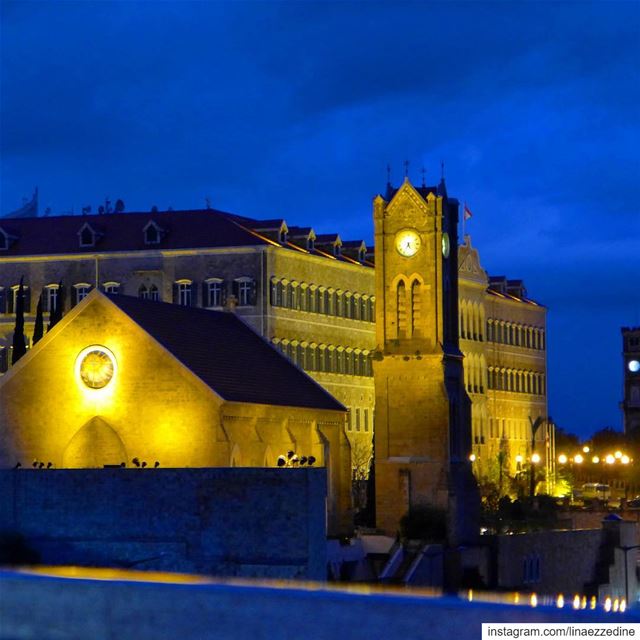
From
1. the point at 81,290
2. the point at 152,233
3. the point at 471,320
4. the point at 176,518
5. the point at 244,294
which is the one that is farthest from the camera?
the point at 471,320

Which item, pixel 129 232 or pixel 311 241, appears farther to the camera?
pixel 311 241

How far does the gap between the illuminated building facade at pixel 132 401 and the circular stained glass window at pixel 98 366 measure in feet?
0.11

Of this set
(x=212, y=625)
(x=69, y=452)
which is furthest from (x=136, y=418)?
(x=212, y=625)

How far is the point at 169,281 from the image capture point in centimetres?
10569

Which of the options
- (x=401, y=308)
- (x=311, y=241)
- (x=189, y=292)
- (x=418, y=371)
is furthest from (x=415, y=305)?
(x=311, y=241)

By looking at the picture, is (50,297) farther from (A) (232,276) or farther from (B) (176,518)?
(B) (176,518)

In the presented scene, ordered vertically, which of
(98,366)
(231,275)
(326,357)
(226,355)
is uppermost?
(231,275)

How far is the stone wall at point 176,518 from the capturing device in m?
54.6

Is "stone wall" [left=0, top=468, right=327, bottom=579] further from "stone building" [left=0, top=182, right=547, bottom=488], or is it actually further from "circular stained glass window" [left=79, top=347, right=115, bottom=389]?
"stone building" [left=0, top=182, right=547, bottom=488]

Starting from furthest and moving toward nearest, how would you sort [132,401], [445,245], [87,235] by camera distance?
[87,235], [445,245], [132,401]

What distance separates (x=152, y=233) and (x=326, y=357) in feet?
42.1

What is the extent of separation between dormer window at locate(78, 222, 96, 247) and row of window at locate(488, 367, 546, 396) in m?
40.6

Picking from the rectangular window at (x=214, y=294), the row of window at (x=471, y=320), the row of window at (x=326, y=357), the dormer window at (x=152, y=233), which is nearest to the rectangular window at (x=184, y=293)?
the rectangular window at (x=214, y=294)

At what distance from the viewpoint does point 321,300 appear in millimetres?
111500
